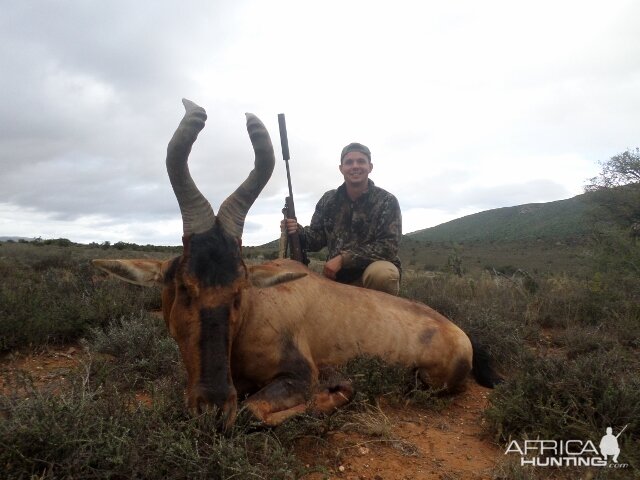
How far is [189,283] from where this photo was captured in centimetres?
297

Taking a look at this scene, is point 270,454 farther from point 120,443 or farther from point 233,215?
point 233,215

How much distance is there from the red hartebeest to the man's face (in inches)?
84.1

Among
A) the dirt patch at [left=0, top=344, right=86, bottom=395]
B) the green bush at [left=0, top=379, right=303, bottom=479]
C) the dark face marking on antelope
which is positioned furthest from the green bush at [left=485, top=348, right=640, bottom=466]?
the dirt patch at [left=0, top=344, right=86, bottom=395]

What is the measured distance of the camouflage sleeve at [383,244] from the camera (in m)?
5.88

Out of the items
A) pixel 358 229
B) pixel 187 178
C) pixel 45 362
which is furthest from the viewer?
pixel 358 229

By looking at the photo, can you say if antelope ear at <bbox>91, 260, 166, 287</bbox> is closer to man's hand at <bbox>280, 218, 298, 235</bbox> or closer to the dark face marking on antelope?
the dark face marking on antelope

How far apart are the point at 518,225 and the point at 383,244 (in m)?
67.1

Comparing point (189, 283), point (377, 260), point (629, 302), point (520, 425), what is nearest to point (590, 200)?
point (629, 302)

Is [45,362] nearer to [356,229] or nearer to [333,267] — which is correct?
[333,267]


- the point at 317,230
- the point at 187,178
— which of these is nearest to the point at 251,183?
the point at 187,178

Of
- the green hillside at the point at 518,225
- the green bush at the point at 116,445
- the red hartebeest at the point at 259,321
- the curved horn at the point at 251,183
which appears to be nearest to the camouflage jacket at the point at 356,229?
the red hartebeest at the point at 259,321

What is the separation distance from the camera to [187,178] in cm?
331

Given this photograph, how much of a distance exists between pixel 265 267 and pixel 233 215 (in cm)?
46

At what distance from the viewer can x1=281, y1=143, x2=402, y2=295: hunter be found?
584cm
